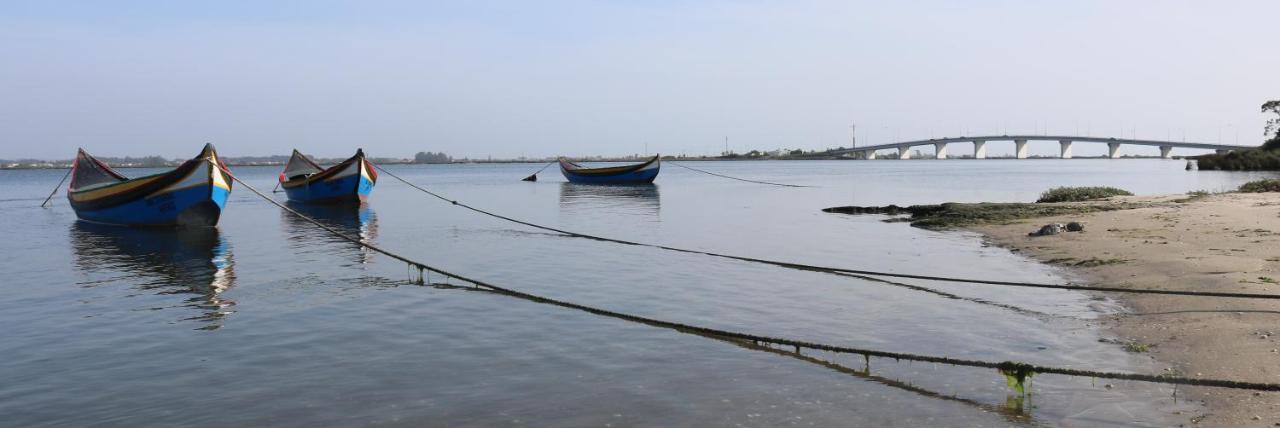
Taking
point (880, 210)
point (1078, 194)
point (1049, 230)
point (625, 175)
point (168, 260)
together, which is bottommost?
point (168, 260)

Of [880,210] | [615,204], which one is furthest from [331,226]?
[880,210]

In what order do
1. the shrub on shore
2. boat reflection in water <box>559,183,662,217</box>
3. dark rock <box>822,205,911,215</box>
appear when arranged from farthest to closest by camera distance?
the shrub on shore, boat reflection in water <box>559,183,662,217</box>, dark rock <box>822,205,911,215</box>

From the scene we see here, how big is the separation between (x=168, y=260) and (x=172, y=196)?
8.28 meters

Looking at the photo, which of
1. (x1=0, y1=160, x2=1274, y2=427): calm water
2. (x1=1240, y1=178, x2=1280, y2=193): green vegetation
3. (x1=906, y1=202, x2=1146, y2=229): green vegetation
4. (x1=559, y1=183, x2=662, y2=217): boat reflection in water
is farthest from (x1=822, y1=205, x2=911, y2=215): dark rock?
(x1=1240, y1=178, x2=1280, y2=193): green vegetation

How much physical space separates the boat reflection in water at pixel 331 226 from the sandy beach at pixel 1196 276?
1396cm

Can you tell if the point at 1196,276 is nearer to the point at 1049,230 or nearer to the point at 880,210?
the point at 1049,230

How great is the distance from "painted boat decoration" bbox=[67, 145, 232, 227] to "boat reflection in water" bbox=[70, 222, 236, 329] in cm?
38

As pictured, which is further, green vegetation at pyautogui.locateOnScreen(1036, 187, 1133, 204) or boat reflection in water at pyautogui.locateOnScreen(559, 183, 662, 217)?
boat reflection in water at pyautogui.locateOnScreen(559, 183, 662, 217)

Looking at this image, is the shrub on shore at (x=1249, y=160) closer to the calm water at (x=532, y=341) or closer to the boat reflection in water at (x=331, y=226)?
the calm water at (x=532, y=341)

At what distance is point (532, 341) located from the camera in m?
10.2

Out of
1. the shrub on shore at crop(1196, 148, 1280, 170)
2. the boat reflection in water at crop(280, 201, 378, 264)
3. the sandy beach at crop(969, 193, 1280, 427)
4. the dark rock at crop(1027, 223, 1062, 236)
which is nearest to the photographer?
the sandy beach at crop(969, 193, 1280, 427)

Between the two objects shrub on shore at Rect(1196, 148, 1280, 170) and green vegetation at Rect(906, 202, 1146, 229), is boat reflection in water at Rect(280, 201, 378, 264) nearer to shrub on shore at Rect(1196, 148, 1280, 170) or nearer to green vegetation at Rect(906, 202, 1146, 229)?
green vegetation at Rect(906, 202, 1146, 229)

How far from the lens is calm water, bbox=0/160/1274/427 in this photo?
7.35 m

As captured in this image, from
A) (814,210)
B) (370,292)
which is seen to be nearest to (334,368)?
(370,292)
